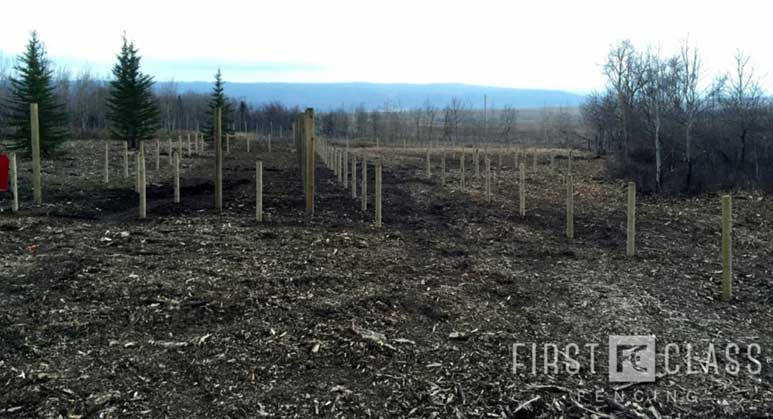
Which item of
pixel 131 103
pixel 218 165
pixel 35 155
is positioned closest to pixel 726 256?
pixel 218 165

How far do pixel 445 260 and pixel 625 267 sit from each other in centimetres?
221

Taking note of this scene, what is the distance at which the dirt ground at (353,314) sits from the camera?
4133 mm

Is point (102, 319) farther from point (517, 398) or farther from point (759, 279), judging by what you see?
point (759, 279)

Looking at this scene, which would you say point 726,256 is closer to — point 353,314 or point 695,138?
point 353,314

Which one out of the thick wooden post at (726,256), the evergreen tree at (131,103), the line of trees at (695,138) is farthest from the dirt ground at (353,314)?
the evergreen tree at (131,103)

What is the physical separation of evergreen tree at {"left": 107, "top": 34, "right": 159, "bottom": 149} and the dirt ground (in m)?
26.2

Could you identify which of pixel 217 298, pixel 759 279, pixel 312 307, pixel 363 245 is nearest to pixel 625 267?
pixel 759 279

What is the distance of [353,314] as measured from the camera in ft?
18.7

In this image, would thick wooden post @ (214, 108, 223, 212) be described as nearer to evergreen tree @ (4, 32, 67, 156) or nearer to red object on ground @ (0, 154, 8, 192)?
red object on ground @ (0, 154, 8, 192)

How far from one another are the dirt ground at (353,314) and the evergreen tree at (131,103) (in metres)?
26.2

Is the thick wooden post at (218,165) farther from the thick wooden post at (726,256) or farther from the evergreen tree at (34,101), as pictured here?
the evergreen tree at (34,101)

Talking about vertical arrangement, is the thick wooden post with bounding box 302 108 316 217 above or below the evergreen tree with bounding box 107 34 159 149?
below

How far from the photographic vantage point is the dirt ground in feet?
13.6

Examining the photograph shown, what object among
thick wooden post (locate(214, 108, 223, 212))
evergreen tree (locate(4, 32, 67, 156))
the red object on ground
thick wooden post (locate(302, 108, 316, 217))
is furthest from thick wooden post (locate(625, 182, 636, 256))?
evergreen tree (locate(4, 32, 67, 156))
